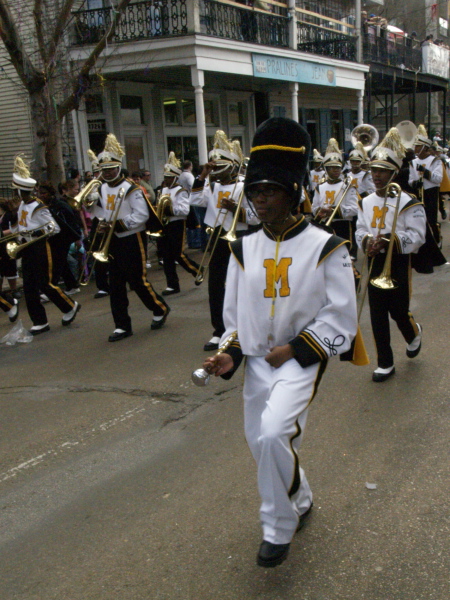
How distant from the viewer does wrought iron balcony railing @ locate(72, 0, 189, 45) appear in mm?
16219

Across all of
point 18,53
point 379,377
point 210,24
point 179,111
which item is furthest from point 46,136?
point 379,377

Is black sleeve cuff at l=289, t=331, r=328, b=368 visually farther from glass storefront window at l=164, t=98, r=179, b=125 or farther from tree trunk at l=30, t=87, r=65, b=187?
glass storefront window at l=164, t=98, r=179, b=125

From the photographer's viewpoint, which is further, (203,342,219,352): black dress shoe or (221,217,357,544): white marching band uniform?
(203,342,219,352): black dress shoe

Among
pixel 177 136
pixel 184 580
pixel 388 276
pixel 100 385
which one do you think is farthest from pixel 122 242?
pixel 177 136

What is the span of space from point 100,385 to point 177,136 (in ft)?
49.3

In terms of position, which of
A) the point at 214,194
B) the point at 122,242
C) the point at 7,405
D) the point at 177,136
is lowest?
the point at 7,405

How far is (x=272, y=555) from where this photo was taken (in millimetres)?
2924

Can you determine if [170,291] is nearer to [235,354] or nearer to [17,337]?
[17,337]

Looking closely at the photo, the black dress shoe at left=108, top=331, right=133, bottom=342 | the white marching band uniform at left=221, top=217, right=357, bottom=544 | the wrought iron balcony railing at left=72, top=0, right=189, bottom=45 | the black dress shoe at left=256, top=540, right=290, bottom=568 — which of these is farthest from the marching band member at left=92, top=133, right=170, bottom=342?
the wrought iron balcony railing at left=72, top=0, right=189, bottom=45

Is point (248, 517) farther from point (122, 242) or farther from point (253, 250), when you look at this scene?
point (122, 242)

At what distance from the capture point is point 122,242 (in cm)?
771

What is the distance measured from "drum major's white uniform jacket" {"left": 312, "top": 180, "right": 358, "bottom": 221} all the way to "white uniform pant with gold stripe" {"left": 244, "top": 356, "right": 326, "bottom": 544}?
6.79 m

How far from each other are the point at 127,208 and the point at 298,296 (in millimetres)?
4927

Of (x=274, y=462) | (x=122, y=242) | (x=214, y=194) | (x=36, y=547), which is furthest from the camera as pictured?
(x=122, y=242)
